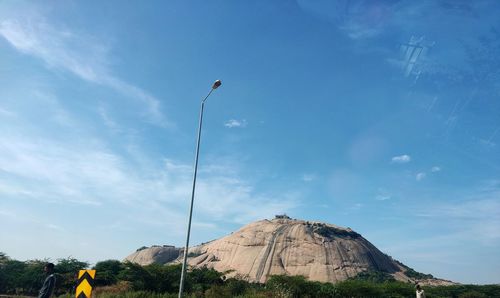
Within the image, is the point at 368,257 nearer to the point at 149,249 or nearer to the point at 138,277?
the point at 149,249

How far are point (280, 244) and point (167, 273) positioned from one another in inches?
2853

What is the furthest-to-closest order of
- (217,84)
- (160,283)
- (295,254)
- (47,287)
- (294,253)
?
(294,253) → (295,254) → (160,283) → (217,84) → (47,287)

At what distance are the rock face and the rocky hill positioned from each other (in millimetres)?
402

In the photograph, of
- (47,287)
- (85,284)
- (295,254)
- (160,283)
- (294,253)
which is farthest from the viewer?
(294,253)

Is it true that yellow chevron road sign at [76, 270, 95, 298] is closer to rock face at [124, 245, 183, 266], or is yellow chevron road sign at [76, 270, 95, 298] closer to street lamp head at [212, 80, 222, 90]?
street lamp head at [212, 80, 222, 90]

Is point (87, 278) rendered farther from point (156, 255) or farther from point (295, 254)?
point (156, 255)

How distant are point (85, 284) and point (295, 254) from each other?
329 feet

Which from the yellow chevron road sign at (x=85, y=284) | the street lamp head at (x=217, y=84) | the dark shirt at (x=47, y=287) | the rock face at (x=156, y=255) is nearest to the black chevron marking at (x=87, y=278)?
the yellow chevron road sign at (x=85, y=284)

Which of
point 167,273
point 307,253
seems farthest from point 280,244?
point 167,273

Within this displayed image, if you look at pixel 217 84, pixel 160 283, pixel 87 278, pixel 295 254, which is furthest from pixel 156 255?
pixel 87 278

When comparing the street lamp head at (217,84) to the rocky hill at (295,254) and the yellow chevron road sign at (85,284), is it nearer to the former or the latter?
the yellow chevron road sign at (85,284)

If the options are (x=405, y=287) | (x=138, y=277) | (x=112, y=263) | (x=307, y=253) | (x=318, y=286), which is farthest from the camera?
(x=307, y=253)

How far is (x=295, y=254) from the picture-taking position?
105 meters

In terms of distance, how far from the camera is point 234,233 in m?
127
